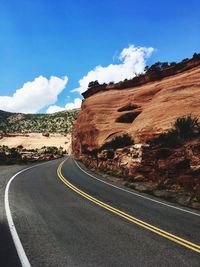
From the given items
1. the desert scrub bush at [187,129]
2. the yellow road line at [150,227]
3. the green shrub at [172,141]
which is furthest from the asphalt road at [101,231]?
the desert scrub bush at [187,129]

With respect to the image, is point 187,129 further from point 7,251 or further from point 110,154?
point 7,251

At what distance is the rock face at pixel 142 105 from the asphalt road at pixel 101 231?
15.5 meters

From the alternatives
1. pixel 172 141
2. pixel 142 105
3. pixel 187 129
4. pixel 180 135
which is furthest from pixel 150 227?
pixel 142 105

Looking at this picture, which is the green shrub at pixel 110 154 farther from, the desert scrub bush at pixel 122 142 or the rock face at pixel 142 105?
the rock face at pixel 142 105

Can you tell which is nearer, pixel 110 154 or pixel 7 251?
pixel 7 251

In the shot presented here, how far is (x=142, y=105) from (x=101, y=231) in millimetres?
34207

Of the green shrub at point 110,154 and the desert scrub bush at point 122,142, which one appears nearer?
the green shrub at point 110,154

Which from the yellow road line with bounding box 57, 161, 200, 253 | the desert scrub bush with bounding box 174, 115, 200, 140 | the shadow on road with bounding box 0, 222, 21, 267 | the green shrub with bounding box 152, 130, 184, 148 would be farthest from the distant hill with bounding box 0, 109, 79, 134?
the shadow on road with bounding box 0, 222, 21, 267

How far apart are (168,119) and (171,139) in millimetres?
8205

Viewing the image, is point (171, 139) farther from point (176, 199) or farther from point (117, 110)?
point (117, 110)

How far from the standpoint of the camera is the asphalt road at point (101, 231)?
6.86 metres

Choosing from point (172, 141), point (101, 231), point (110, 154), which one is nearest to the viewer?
point (101, 231)

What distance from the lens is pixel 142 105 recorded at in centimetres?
4228

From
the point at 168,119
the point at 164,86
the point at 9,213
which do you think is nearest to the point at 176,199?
the point at 9,213
